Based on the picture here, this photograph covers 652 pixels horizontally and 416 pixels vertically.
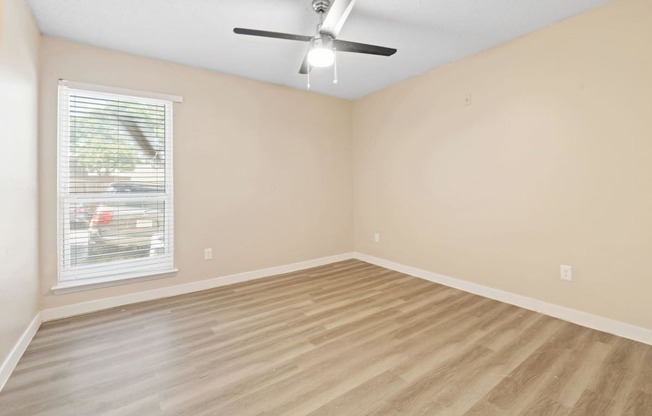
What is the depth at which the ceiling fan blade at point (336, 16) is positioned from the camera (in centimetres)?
179

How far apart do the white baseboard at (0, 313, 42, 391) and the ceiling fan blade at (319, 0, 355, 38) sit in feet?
9.36

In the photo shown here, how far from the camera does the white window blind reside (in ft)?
8.36

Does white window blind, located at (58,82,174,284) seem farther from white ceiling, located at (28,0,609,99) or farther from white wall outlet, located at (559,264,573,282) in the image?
white wall outlet, located at (559,264,573,282)

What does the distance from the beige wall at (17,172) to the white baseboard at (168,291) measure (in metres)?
0.22

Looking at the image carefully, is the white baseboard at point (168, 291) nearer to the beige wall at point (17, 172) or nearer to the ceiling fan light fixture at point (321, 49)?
the beige wall at point (17, 172)

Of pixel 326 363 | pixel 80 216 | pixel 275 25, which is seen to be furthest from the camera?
pixel 80 216

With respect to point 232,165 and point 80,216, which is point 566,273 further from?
point 80,216

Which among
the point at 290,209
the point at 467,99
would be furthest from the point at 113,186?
the point at 467,99

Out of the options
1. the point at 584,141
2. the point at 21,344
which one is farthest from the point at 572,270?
the point at 21,344

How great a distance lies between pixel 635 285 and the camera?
6.81ft

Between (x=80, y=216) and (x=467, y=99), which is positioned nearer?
(x=80, y=216)

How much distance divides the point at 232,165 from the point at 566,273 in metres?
3.40

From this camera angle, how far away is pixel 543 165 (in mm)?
2482

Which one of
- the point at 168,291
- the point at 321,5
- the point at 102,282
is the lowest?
the point at 168,291
